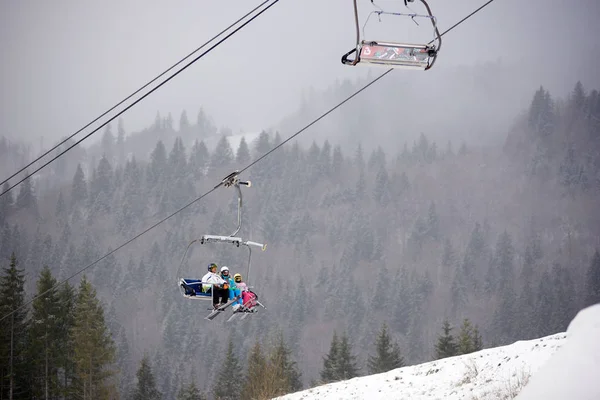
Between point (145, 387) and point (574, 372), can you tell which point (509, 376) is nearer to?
point (574, 372)

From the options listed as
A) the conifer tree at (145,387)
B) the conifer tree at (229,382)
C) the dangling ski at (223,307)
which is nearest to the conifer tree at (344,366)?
the conifer tree at (229,382)

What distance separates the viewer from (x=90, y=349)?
48062 mm

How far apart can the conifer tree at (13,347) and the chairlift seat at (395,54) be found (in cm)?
3684

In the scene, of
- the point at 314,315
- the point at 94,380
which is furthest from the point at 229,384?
the point at 314,315

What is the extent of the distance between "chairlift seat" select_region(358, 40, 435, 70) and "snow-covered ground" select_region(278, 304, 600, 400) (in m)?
5.20

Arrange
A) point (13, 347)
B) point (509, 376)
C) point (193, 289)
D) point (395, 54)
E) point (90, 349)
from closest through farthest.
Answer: point (395, 54), point (509, 376), point (193, 289), point (13, 347), point (90, 349)

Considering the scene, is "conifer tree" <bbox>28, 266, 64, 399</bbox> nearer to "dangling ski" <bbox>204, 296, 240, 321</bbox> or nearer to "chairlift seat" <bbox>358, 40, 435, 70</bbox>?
"dangling ski" <bbox>204, 296, 240, 321</bbox>

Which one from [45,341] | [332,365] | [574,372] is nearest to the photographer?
[574,372]

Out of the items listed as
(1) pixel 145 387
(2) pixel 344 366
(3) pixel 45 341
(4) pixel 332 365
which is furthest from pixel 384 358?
(3) pixel 45 341

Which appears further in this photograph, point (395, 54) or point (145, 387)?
point (145, 387)

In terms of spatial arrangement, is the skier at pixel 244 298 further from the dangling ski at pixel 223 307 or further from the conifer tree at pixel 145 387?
the conifer tree at pixel 145 387

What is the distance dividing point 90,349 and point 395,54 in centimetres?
3959

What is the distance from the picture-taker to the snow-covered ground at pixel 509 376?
11648 mm

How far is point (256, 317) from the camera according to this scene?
166500mm
